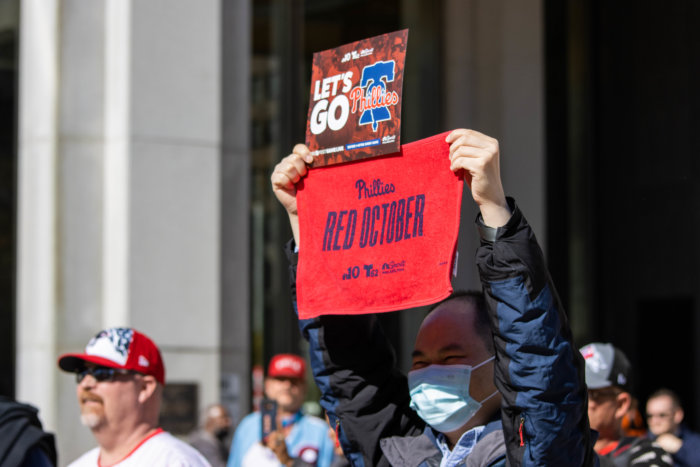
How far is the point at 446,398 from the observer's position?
129 inches

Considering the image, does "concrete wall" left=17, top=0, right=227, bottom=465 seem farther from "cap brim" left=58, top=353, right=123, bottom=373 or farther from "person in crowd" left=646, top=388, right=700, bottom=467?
"cap brim" left=58, top=353, right=123, bottom=373

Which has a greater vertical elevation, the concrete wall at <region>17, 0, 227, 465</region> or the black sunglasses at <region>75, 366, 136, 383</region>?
the concrete wall at <region>17, 0, 227, 465</region>

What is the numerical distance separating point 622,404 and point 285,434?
3555 millimetres

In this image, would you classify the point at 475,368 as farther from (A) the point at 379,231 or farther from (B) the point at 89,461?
(B) the point at 89,461

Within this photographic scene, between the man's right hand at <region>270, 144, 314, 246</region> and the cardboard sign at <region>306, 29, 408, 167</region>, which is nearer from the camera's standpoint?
the cardboard sign at <region>306, 29, 408, 167</region>

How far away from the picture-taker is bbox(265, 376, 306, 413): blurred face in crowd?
27.7 feet

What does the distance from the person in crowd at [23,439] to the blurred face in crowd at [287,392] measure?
12.2 ft

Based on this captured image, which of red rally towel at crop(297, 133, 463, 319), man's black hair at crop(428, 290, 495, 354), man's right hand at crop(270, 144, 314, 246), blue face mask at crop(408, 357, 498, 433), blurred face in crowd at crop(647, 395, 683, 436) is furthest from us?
blurred face in crowd at crop(647, 395, 683, 436)

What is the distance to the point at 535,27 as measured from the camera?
13250 mm

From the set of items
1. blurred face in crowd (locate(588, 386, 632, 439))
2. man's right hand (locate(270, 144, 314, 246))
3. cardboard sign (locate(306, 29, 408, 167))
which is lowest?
blurred face in crowd (locate(588, 386, 632, 439))

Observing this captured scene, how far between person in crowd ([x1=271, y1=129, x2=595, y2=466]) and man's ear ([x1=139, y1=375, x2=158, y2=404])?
1079 mm

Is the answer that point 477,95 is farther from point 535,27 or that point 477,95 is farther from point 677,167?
point 677,167

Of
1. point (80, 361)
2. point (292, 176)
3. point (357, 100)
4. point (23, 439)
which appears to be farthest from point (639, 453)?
point (23, 439)

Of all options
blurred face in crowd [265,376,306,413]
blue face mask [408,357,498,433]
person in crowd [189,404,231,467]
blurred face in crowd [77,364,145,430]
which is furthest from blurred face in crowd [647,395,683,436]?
blue face mask [408,357,498,433]
